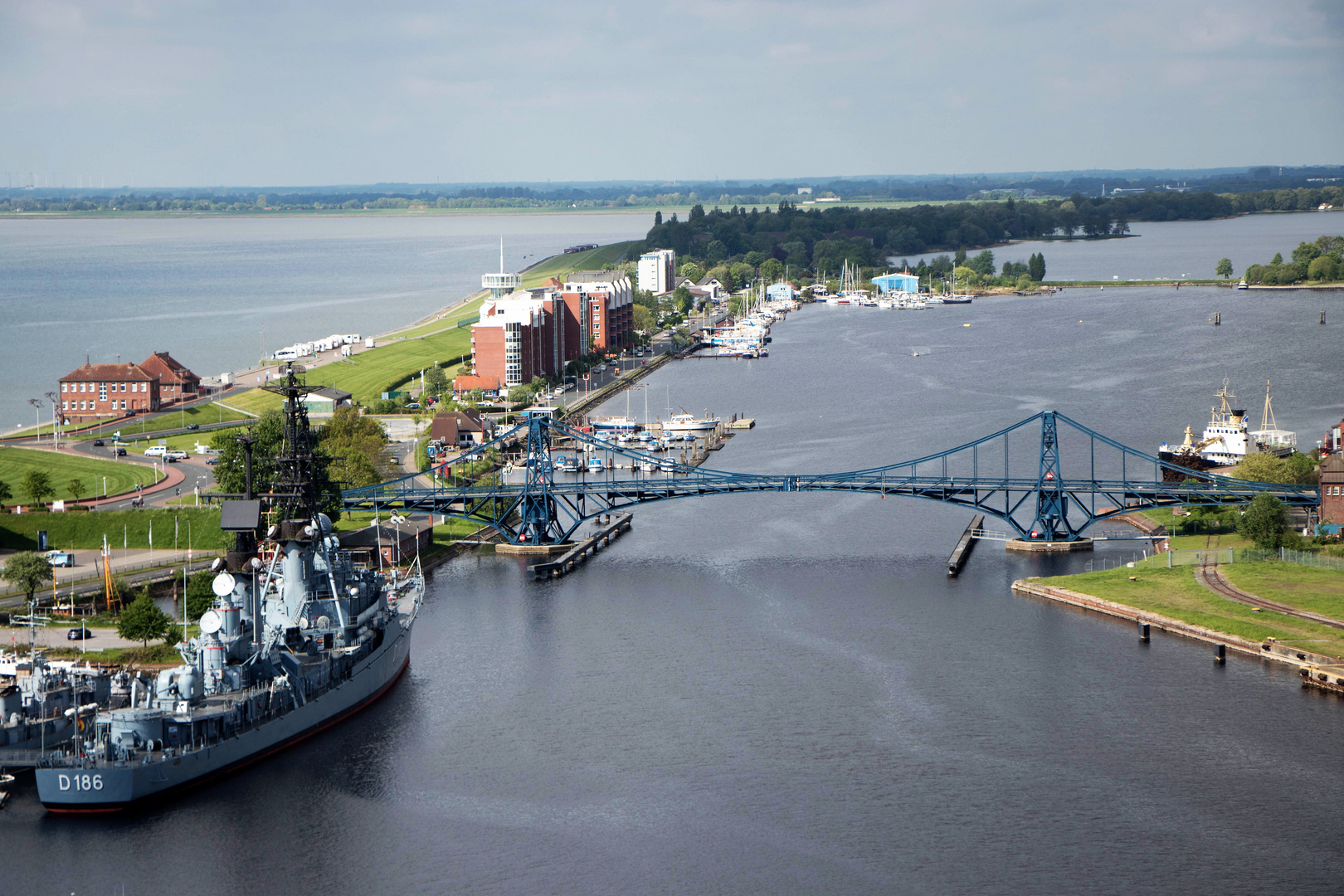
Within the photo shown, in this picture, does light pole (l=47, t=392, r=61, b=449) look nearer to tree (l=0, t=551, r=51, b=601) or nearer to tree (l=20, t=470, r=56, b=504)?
tree (l=20, t=470, r=56, b=504)

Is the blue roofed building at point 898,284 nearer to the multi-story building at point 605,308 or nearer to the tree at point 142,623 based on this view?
the multi-story building at point 605,308

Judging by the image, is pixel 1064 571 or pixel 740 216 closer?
pixel 1064 571

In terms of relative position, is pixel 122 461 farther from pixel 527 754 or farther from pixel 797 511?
pixel 527 754

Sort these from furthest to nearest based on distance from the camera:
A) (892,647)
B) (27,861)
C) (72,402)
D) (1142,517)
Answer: (72,402) < (1142,517) < (892,647) < (27,861)

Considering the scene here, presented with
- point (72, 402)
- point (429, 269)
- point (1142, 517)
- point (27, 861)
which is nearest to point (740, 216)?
point (429, 269)

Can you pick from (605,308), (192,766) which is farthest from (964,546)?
(605,308)

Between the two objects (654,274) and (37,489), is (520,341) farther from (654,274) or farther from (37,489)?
(654,274)
